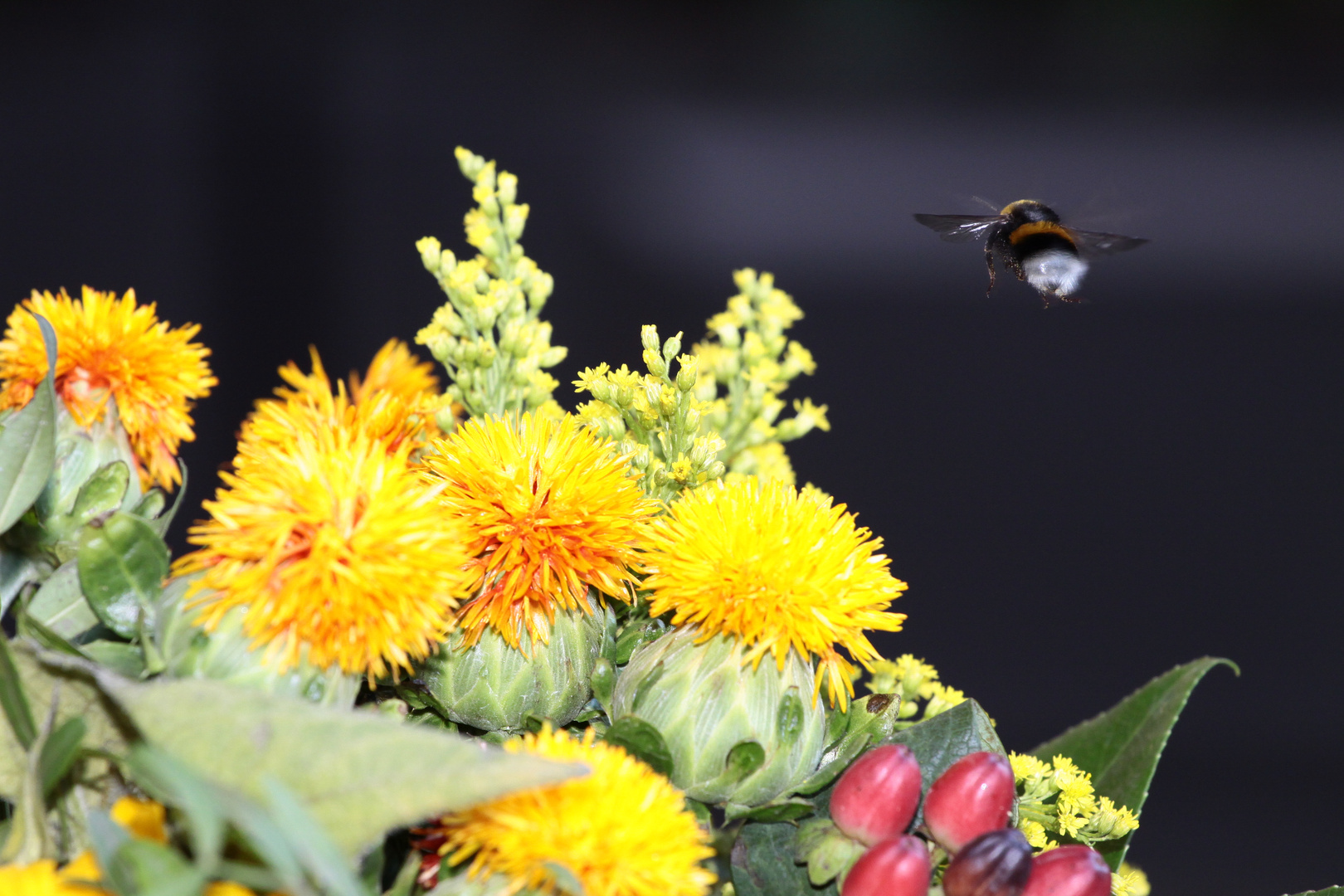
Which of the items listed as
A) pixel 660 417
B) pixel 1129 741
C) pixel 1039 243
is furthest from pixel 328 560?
pixel 1039 243

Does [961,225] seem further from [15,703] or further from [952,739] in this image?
[15,703]

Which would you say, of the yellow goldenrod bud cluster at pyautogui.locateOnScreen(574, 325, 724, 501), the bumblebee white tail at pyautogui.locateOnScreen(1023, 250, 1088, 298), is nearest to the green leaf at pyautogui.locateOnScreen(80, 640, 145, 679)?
the yellow goldenrod bud cluster at pyautogui.locateOnScreen(574, 325, 724, 501)

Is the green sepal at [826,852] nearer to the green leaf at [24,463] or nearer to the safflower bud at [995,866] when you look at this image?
the safflower bud at [995,866]

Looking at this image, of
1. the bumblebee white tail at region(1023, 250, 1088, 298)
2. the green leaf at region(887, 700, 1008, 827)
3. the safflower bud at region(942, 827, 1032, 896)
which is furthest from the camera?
the bumblebee white tail at region(1023, 250, 1088, 298)

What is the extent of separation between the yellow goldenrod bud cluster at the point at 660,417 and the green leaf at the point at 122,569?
0.20 meters

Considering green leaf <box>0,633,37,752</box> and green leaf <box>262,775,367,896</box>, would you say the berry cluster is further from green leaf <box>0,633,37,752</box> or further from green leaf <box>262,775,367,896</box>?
green leaf <box>0,633,37,752</box>

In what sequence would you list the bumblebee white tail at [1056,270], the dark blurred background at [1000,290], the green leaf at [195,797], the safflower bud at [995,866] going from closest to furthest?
the green leaf at [195,797]
the safflower bud at [995,866]
the bumblebee white tail at [1056,270]
the dark blurred background at [1000,290]

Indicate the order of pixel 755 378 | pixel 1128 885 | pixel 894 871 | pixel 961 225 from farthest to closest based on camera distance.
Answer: pixel 961 225
pixel 755 378
pixel 1128 885
pixel 894 871

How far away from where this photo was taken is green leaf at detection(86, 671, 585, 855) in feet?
0.93

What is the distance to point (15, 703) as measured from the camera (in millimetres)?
345

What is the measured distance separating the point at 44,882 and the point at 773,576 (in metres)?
0.26

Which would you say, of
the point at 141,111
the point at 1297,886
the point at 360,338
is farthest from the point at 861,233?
the point at 1297,886

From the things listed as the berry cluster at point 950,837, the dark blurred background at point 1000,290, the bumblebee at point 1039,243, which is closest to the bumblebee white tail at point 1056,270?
the bumblebee at point 1039,243

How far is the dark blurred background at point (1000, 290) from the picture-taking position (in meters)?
2.04
